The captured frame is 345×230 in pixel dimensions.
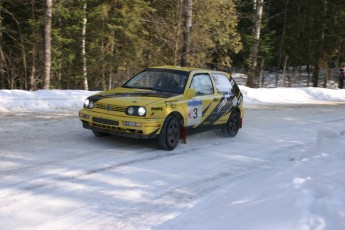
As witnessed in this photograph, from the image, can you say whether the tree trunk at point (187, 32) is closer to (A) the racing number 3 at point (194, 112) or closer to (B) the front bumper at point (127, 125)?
(A) the racing number 3 at point (194, 112)

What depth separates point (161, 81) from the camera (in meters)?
9.00

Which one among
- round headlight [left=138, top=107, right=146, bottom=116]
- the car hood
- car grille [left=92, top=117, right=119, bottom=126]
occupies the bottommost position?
car grille [left=92, top=117, right=119, bottom=126]

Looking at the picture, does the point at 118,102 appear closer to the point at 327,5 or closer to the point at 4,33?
the point at 4,33

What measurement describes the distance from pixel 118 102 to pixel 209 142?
2499 millimetres

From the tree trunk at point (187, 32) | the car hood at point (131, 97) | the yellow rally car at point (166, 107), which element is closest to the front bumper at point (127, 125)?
the yellow rally car at point (166, 107)

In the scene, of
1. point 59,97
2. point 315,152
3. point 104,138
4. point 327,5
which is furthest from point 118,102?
point 327,5

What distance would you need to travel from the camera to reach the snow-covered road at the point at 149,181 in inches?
179

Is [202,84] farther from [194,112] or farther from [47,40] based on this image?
[47,40]

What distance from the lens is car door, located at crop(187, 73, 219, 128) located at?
8.77 m

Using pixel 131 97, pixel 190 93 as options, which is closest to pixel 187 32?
pixel 190 93

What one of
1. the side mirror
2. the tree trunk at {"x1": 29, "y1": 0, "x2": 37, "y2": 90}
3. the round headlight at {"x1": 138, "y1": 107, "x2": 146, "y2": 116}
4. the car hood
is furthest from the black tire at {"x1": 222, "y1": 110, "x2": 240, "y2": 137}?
the tree trunk at {"x1": 29, "y1": 0, "x2": 37, "y2": 90}

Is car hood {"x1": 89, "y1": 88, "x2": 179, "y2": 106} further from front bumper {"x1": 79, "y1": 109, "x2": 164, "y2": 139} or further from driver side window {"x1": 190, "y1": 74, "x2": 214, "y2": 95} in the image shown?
driver side window {"x1": 190, "y1": 74, "x2": 214, "y2": 95}

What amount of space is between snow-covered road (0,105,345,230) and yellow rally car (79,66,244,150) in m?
0.36

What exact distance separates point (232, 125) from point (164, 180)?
4.23 metres
